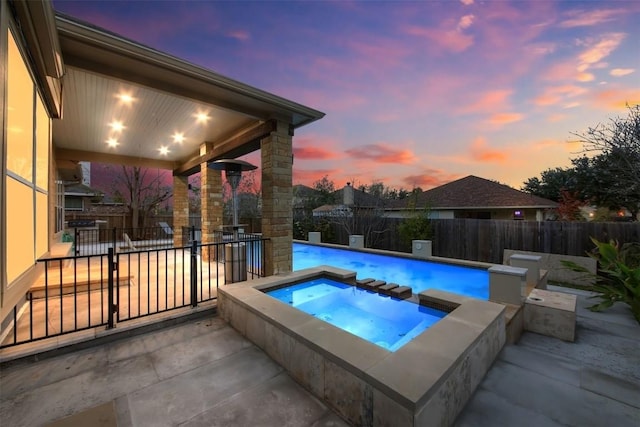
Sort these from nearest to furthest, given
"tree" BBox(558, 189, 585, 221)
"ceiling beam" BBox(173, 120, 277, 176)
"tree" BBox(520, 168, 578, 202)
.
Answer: "ceiling beam" BBox(173, 120, 277, 176) < "tree" BBox(558, 189, 585, 221) < "tree" BBox(520, 168, 578, 202)

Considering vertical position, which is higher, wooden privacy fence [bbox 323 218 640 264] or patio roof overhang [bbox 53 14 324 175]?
patio roof overhang [bbox 53 14 324 175]

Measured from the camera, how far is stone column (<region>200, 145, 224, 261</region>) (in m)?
7.64

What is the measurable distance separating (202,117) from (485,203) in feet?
46.0

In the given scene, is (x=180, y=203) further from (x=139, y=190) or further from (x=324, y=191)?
(x=324, y=191)

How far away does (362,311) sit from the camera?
450 cm

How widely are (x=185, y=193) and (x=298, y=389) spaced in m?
9.30

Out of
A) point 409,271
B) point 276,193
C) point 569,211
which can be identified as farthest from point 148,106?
point 569,211

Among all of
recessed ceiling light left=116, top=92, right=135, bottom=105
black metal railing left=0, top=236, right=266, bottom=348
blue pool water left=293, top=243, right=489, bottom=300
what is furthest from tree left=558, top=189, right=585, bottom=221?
recessed ceiling light left=116, top=92, right=135, bottom=105

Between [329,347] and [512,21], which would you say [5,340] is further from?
[512,21]

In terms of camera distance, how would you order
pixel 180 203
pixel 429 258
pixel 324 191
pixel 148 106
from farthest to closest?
pixel 324 191
pixel 180 203
pixel 429 258
pixel 148 106

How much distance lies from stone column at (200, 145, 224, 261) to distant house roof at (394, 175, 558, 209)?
9.08 m

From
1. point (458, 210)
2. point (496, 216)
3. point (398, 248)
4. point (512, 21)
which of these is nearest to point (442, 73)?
point (512, 21)

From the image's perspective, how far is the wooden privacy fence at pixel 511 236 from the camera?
6.20 metres

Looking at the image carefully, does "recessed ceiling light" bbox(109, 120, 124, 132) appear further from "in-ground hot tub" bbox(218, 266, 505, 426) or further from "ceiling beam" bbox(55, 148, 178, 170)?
"in-ground hot tub" bbox(218, 266, 505, 426)
